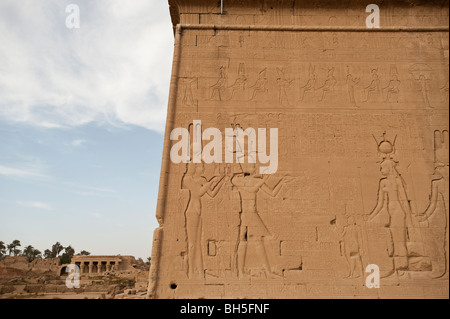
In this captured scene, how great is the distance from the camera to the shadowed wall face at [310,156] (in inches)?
193

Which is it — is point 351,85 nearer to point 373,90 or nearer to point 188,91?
point 373,90

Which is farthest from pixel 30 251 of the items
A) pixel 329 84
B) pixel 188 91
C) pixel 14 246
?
pixel 329 84

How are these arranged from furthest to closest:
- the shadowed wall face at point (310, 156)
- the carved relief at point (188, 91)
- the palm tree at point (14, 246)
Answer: the palm tree at point (14, 246) → the carved relief at point (188, 91) → the shadowed wall face at point (310, 156)

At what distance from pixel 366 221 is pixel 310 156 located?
151cm

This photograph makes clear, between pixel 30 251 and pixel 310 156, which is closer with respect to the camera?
pixel 310 156

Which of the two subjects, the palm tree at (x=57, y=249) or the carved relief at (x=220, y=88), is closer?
the carved relief at (x=220, y=88)

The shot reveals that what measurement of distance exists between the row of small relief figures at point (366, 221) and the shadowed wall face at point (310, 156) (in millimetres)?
19

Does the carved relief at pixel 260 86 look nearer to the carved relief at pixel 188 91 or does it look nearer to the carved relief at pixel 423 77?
the carved relief at pixel 188 91

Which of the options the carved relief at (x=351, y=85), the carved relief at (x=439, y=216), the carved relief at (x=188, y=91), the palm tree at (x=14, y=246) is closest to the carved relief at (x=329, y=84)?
the carved relief at (x=351, y=85)

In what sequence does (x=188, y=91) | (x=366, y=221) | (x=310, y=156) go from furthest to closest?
1. (x=188, y=91)
2. (x=310, y=156)
3. (x=366, y=221)

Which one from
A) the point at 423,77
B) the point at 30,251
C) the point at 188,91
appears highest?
the point at 423,77

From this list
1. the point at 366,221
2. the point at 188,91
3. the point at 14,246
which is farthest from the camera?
the point at 14,246

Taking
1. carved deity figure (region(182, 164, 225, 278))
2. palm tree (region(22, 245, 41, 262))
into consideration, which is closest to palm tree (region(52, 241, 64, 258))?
palm tree (region(22, 245, 41, 262))

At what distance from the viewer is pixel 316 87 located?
5.99 m
